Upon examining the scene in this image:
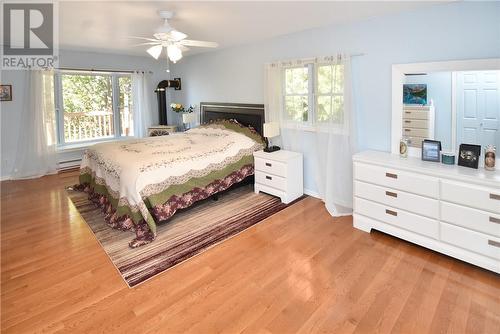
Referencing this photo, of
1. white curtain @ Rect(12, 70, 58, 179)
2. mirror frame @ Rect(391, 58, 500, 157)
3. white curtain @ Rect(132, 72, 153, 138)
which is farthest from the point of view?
white curtain @ Rect(132, 72, 153, 138)

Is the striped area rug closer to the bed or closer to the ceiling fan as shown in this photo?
the bed

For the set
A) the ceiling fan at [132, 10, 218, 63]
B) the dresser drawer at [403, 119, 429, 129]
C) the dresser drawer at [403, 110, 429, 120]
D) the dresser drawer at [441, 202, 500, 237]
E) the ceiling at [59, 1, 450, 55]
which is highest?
the ceiling at [59, 1, 450, 55]

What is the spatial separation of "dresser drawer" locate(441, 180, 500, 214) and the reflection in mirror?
1.92ft

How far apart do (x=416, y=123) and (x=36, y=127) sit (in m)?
5.93

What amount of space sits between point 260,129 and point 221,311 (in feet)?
10.2

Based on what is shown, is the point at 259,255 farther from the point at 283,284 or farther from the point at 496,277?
the point at 496,277

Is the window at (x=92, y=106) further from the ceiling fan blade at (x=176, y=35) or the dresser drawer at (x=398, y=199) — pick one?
the dresser drawer at (x=398, y=199)

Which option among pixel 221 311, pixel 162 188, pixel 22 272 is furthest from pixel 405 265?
pixel 22 272

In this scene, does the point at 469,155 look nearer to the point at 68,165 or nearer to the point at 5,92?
the point at 68,165

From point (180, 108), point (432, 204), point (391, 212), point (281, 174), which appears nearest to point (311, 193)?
point (281, 174)

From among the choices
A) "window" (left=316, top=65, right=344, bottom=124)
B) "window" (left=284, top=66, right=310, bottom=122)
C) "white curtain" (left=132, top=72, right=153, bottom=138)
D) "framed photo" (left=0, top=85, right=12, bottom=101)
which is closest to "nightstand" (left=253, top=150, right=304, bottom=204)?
"window" (left=284, top=66, right=310, bottom=122)

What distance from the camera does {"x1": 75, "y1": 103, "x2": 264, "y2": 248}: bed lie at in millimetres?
3119

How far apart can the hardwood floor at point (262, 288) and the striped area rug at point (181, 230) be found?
0.37 feet

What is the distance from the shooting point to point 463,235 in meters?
2.41
